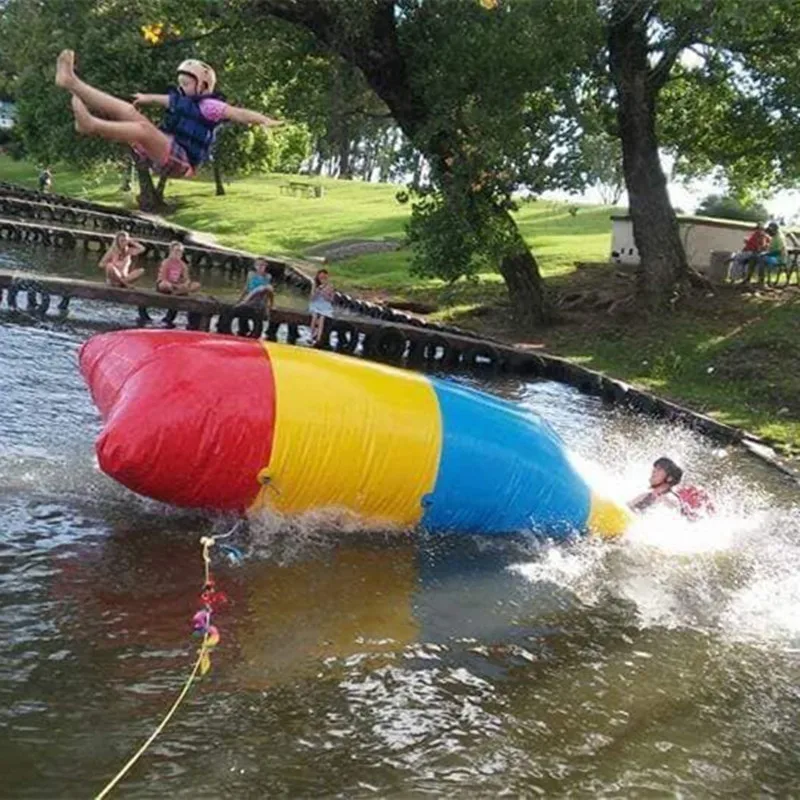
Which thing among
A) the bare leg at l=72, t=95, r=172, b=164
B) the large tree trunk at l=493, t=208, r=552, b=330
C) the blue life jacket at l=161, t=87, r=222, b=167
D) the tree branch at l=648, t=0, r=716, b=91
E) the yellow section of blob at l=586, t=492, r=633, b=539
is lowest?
the yellow section of blob at l=586, t=492, r=633, b=539

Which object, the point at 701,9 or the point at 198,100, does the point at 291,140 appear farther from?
the point at 198,100

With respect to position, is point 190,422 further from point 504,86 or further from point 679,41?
point 679,41

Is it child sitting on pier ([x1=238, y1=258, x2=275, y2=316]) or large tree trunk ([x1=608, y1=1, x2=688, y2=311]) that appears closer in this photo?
child sitting on pier ([x1=238, y1=258, x2=275, y2=316])

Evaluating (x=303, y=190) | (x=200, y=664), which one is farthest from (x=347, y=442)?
(x=303, y=190)

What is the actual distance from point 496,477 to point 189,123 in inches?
180

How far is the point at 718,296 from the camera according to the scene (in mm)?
26625

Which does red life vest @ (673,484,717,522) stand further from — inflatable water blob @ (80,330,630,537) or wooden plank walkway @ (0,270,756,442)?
wooden plank walkway @ (0,270,756,442)

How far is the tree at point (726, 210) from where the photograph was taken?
45138 millimetres

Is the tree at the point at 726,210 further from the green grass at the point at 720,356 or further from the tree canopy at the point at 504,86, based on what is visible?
the green grass at the point at 720,356

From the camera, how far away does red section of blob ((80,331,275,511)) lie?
9.83m

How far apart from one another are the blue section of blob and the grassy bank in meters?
7.86

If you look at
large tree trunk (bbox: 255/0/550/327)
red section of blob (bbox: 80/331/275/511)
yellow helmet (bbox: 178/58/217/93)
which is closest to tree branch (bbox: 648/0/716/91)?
large tree trunk (bbox: 255/0/550/327)

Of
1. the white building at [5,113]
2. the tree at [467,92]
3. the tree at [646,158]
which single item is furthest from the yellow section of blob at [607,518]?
the white building at [5,113]

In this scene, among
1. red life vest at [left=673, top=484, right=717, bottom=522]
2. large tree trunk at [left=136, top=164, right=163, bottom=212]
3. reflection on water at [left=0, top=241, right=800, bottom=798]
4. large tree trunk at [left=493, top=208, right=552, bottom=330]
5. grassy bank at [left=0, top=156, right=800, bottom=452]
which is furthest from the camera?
large tree trunk at [left=136, top=164, right=163, bottom=212]
